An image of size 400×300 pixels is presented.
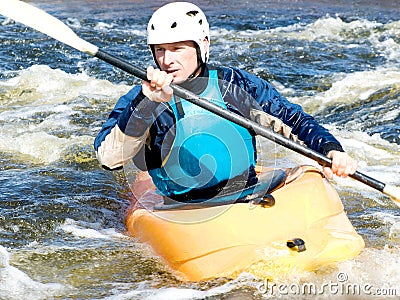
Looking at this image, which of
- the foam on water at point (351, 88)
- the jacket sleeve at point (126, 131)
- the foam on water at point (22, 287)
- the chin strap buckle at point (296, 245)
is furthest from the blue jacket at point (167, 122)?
the foam on water at point (351, 88)

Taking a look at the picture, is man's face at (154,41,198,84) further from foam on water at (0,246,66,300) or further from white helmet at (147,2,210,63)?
foam on water at (0,246,66,300)

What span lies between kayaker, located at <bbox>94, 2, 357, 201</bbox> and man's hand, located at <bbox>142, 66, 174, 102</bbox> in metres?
0.08

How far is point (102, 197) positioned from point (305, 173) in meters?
1.60

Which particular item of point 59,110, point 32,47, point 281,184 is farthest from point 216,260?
point 32,47

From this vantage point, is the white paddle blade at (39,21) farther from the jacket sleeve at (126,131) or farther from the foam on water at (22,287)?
the foam on water at (22,287)

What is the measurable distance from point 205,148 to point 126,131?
0.46 metres

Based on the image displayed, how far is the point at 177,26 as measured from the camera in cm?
366

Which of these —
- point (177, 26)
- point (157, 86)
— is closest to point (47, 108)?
point (177, 26)

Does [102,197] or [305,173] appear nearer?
[305,173]

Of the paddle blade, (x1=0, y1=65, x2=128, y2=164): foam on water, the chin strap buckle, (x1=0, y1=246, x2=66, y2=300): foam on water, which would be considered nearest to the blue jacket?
the paddle blade

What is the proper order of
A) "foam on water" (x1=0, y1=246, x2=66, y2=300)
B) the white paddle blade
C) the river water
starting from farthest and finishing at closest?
the river water
"foam on water" (x1=0, y1=246, x2=66, y2=300)
the white paddle blade

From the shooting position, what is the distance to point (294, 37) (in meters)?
11.4

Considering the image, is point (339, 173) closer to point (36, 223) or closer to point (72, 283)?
point (72, 283)

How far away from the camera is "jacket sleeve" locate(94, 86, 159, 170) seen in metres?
3.49
